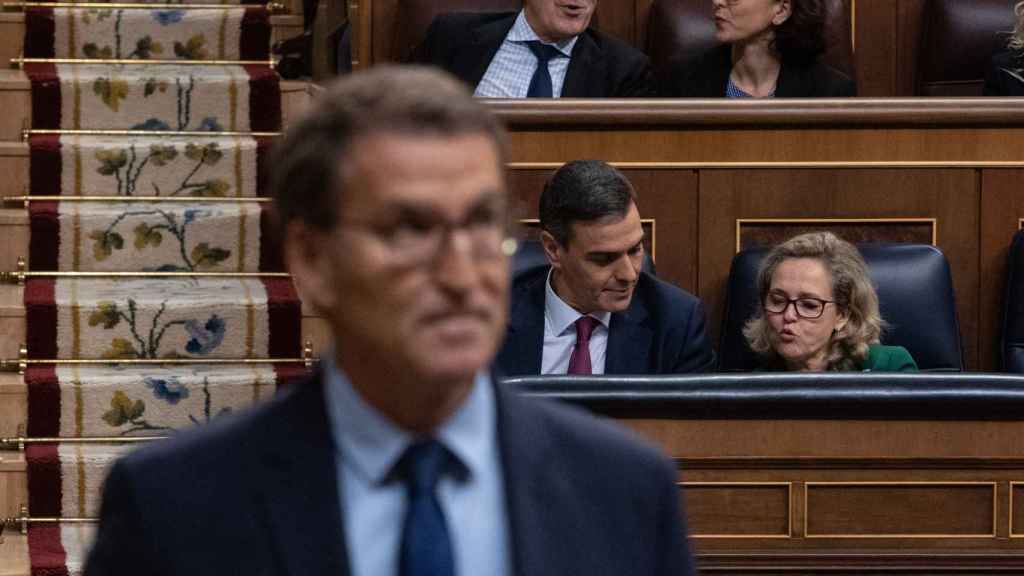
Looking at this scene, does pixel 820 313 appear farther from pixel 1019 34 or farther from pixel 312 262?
pixel 312 262

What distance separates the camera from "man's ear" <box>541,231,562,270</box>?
2430mm

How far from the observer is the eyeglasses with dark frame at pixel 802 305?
2398 mm

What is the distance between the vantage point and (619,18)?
3.36m

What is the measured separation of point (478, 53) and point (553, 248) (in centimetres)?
59

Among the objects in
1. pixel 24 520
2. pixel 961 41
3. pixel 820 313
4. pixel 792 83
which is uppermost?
pixel 961 41

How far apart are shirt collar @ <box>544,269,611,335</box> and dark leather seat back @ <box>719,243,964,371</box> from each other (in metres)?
0.22

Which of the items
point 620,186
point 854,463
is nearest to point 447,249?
point 854,463

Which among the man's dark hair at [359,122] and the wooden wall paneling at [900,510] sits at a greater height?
the man's dark hair at [359,122]

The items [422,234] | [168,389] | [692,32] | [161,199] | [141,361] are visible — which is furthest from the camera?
[692,32]

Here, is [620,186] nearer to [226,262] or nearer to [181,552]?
[226,262]

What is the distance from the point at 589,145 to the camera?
2660 mm

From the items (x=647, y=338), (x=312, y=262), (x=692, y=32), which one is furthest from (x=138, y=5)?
(x=312, y=262)

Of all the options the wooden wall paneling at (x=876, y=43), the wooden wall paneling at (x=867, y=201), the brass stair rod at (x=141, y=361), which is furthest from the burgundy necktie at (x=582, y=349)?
the wooden wall paneling at (x=876, y=43)

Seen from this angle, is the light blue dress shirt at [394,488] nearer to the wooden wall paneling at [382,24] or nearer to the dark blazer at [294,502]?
the dark blazer at [294,502]
